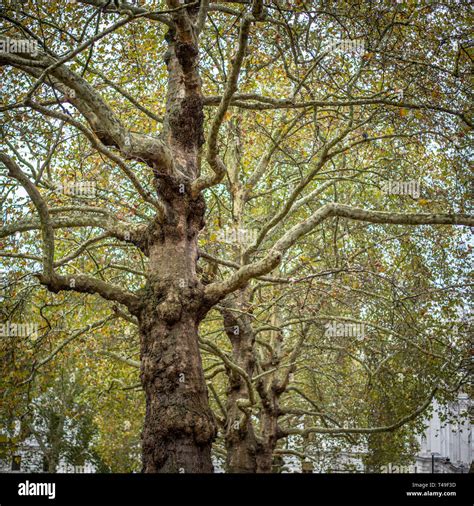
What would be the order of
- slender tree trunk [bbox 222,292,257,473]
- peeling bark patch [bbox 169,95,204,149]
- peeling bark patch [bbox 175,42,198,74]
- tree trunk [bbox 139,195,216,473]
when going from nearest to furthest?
tree trunk [bbox 139,195,216,473], peeling bark patch [bbox 175,42,198,74], peeling bark patch [bbox 169,95,204,149], slender tree trunk [bbox 222,292,257,473]

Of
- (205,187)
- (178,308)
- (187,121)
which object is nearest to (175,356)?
(178,308)

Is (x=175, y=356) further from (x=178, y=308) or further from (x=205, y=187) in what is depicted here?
(x=205, y=187)

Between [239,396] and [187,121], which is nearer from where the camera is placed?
[187,121]

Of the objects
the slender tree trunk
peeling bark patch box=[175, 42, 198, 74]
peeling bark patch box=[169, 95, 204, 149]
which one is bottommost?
the slender tree trunk

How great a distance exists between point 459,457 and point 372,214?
84.5ft

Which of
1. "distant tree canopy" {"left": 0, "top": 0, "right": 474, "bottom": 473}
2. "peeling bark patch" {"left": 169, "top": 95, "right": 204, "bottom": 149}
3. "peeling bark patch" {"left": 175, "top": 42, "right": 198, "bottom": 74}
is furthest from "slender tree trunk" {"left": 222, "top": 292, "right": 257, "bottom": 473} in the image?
"peeling bark patch" {"left": 175, "top": 42, "right": 198, "bottom": 74}

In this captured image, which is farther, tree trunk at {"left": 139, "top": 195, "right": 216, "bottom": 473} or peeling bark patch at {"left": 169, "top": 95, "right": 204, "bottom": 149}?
peeling bark patch at {"left": 169, "top": 95, "right": 204, "bottom": 149}

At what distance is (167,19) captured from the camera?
8453 mm

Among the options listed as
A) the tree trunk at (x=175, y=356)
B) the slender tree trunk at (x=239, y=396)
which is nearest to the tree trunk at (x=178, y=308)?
the tree trunk at (x=175, y=356)

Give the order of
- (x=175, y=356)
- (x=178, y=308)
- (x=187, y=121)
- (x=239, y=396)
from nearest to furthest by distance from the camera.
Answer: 1. (x=175, y=356)
2. (x=178, y=308)
3. (x=187, y=121)
4. (x=239, y=396)

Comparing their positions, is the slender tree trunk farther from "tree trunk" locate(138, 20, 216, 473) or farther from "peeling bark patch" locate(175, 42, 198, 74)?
"peeling bark patch" locate(175, 42, 198, 74)

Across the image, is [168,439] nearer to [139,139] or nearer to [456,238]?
[139,139]

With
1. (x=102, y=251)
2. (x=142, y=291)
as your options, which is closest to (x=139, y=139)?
(x=142, y=291)

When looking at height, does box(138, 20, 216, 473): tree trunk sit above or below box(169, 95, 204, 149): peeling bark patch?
below
